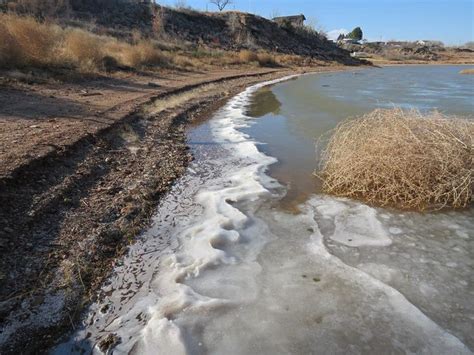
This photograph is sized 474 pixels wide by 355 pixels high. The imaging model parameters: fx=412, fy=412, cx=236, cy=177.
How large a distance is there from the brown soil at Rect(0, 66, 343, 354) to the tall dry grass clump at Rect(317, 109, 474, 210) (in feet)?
8.85

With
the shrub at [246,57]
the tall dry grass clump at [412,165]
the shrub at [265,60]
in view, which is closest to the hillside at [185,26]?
the shrub at [246,57]

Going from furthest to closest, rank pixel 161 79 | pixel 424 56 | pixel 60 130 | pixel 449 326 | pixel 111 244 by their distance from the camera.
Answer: pixel 424 56 → pixel 161 79 → pixel 60 130 → pixel 111 244 → pixel 449 326

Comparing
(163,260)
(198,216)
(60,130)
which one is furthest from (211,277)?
(60,130)

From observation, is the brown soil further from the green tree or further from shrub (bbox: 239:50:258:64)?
the green tree

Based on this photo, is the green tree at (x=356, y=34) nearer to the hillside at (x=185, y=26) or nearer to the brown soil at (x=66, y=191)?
the hillside at (x=185, y=26)

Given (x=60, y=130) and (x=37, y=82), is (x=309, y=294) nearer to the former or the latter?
(x=60, y=130)

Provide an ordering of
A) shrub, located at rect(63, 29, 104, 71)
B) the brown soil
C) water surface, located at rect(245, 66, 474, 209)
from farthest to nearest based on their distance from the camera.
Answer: shrub, located at rect(63, 29, 104, 71), water surface, located at rect(245, 66, 474, 209), the brown soil

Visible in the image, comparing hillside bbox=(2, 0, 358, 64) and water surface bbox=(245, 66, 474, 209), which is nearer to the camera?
water surface bbox=(245, 66, 474, 209)

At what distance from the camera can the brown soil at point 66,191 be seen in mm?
3211

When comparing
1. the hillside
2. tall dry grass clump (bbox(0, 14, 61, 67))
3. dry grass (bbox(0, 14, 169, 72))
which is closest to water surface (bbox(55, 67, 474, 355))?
tall dry grass clump (bbox(0, 14, 61, 67))

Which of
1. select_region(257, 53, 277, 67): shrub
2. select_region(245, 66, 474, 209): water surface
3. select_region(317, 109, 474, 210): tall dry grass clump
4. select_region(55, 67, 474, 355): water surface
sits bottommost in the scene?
select_region(257, 53, 277, 67): shrub

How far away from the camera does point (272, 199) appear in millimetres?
5637

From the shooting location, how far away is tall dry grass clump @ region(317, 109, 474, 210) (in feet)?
17.1

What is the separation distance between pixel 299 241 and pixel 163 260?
148 centimetres
